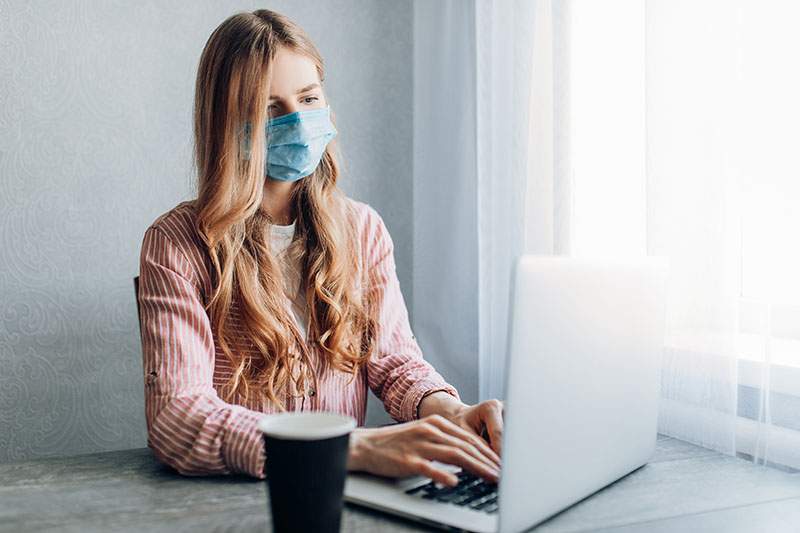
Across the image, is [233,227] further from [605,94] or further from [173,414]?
[605,94]

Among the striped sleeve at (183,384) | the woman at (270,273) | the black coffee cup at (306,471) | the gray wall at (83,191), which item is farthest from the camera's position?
the gray wall at (83,191)

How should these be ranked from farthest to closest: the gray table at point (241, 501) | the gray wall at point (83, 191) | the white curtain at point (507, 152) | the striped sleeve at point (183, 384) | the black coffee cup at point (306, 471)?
1. the gray wall at point (83, 191)
2. the white curtain at point (507, 152)
3. the striped sleeve at point (183, 384)
4. the gray table at point (241, 501)
5. the black coffee cup at point (306, 471)

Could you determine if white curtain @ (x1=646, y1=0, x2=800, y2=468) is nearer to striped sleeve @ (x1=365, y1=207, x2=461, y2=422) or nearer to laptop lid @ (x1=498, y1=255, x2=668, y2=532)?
laptop lid @ (x1=498, y1=255, x2=668, y2=532)

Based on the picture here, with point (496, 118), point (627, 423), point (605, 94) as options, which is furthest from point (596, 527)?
point (496, 118)

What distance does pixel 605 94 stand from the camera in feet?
4.81

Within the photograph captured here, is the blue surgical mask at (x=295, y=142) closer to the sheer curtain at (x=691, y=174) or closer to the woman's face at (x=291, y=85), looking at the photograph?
the woman's face at (x=291, y=85)

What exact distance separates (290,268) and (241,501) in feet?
1.69

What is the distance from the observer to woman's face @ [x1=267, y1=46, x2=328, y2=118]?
3.93ft

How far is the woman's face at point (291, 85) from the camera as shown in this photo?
3.93 feet

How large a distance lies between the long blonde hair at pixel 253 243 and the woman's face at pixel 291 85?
0.02m

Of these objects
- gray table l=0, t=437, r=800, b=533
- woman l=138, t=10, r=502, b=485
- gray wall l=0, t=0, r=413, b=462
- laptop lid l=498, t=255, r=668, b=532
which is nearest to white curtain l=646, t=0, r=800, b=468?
gray table l=0, t=437, r=800, b=533

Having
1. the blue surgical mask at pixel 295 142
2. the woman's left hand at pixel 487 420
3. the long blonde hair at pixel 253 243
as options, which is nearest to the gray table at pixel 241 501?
the woman's left hand at pixel 487 420

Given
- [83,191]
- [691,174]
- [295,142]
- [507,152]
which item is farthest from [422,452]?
[83,191]

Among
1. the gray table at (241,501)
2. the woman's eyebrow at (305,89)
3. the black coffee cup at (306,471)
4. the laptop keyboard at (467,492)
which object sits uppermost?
the woman's eyebrow at (305,89)
